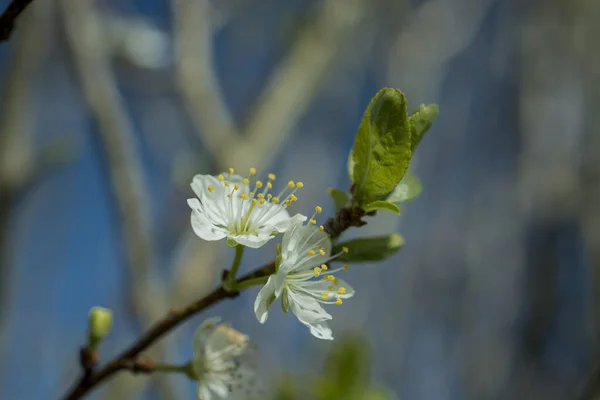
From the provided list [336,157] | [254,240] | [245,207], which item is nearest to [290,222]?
[254,240]

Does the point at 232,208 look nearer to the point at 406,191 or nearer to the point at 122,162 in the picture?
the point at 406,191

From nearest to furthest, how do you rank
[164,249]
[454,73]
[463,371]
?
1. [164,249]
2. [463,371]
3. [454,73]

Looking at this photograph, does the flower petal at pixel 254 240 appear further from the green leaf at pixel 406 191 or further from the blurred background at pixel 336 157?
the blurred background at pixel 336 157

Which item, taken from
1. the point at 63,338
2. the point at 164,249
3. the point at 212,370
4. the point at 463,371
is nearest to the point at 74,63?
the point at 164,249

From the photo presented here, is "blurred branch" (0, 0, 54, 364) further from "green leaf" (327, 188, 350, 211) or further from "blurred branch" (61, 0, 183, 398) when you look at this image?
"green leaf" (327, 188, 350, 211)

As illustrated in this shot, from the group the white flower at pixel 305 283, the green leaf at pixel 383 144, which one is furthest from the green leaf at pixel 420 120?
the white flower at pixel 305 283

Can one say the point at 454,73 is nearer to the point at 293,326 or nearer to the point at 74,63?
the point at 293,326
